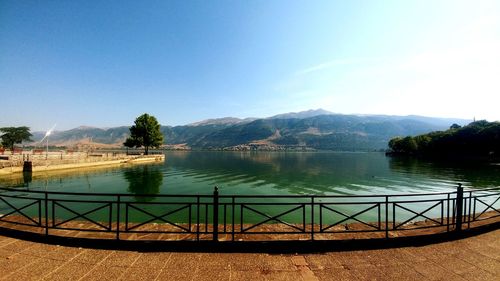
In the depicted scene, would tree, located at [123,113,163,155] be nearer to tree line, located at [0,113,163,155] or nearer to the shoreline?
tree line, located at [0,113,163,155]

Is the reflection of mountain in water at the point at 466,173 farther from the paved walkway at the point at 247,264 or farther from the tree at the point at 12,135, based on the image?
the tree at the point at 12,135

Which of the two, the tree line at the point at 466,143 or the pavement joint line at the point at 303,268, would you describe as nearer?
the pavement joint line at the point at 303,268

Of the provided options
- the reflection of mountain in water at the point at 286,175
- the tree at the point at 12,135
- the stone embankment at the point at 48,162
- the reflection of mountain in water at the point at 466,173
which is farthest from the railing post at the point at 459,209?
the tree at the point at 12,135

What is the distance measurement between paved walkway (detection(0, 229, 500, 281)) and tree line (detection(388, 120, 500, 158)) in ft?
386

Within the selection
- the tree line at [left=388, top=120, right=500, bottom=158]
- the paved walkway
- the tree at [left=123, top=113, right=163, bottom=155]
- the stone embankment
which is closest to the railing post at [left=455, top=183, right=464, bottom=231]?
the paved walkway

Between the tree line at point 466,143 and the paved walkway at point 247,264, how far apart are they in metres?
118

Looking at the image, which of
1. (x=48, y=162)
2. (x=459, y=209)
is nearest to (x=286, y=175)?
(x=459, y=209)

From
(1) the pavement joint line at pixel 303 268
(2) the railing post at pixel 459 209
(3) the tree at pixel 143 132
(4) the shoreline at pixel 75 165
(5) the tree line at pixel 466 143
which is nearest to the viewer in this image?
(1) the pavement joint line at pixel 303 268

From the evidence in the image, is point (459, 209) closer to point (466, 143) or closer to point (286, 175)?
point (286, 175)

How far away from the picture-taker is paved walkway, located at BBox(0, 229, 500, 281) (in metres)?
5.59

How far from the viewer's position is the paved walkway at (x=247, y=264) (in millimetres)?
5594

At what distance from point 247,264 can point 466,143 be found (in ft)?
434

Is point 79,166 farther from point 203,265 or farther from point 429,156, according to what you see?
point 429,156

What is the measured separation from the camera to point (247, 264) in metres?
6.16
